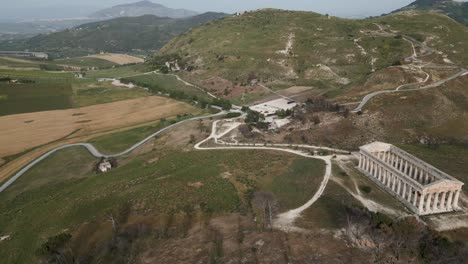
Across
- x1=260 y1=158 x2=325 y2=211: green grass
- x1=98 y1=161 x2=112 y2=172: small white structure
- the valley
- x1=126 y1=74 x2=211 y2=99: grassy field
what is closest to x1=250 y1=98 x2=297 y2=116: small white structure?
the valley

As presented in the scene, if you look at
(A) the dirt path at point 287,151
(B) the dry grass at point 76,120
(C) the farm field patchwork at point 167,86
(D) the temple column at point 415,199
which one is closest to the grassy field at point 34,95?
(B) the dry grass at point 76,120

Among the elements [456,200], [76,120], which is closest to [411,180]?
[456,200]

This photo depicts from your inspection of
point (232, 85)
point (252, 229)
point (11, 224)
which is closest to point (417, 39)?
point (232, 85)

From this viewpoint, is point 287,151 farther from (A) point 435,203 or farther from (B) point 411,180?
(A) point 435,203

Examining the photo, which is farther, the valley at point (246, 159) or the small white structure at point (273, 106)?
the small white structure at point (273, 106)

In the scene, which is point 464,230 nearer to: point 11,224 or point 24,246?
point 24,246

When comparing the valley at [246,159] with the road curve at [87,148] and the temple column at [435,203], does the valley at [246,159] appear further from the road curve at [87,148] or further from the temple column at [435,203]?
the temple column at [435,203]
